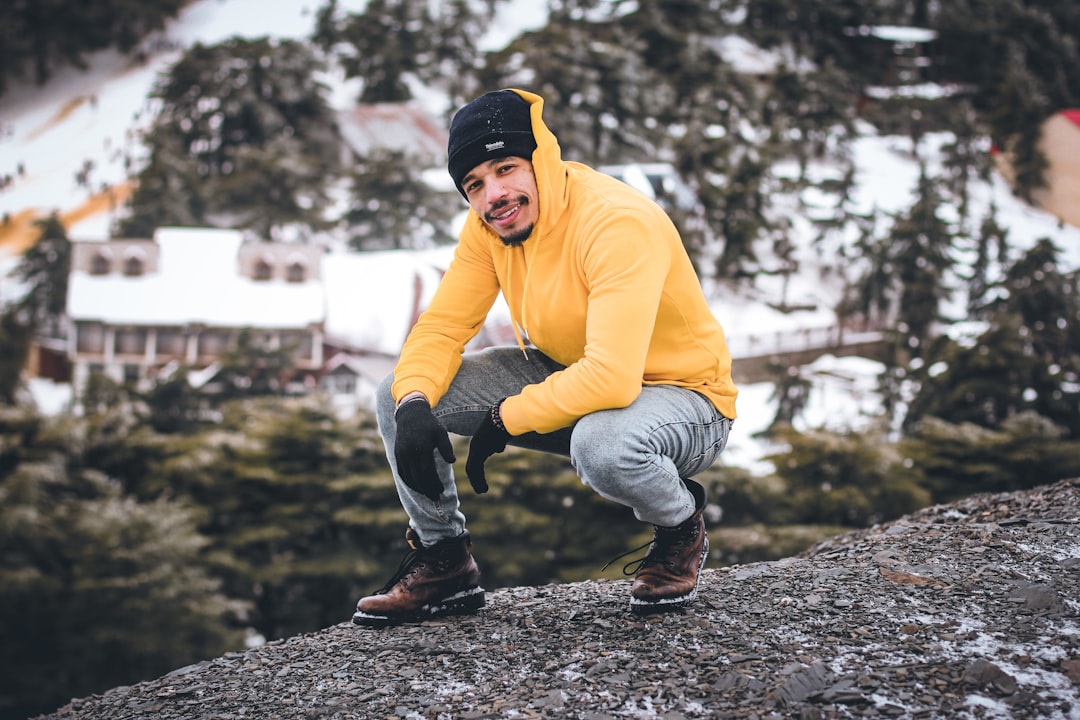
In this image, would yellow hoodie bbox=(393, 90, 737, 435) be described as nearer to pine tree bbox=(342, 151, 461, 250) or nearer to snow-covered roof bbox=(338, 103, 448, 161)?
pine tree bbox=(342, 151, 461, 250)

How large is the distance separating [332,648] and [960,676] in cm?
163

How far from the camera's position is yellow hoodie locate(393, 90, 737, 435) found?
2016 mm

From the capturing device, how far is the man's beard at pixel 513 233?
216 cm

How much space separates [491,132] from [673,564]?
4.03 ft

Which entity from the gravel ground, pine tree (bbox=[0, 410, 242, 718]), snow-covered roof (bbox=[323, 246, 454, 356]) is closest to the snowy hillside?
snow-covered roof (bbox=[323, 246, 454, 356])

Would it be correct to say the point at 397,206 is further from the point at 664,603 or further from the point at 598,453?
the point at 598,453

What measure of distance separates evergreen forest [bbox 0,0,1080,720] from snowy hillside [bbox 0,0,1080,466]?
57cm

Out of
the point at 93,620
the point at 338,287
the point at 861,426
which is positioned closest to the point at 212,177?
the point at 338,287

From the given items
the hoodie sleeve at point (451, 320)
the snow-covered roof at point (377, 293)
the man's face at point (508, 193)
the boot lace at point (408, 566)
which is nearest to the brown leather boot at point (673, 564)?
the boot lace at point (408, 566)

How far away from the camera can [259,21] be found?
80.5 feet

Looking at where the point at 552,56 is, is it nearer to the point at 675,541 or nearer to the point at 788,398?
the point at 788,398

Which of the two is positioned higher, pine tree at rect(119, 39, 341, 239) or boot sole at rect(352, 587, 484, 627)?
pine tree at rect(119, 39, 341, 239)

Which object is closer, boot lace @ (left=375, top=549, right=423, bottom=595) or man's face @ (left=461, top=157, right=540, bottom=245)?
man's face @ (left=461, top=157, right=540, bottom=245)

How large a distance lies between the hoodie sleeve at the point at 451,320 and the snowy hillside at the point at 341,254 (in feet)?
34.6
